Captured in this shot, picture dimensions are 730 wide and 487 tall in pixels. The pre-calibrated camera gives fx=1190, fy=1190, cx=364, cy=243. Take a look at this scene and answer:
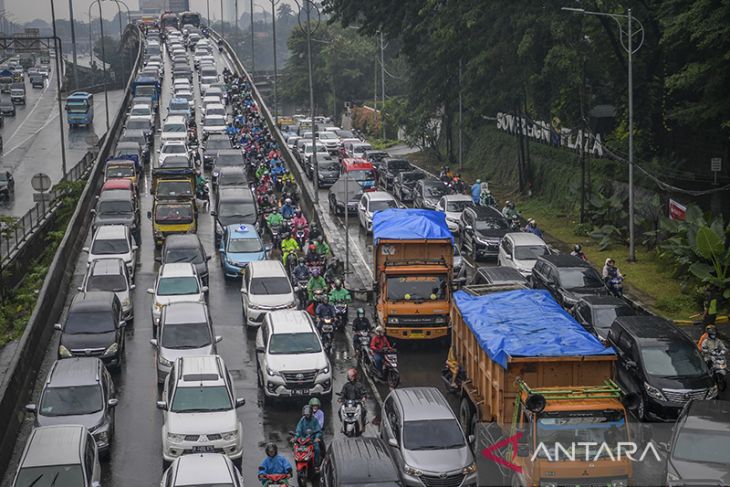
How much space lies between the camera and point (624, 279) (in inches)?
1411

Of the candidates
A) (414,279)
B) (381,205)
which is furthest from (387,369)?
(381,205)

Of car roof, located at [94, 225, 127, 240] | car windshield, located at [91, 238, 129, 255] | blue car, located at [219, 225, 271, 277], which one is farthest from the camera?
car roof, located at [94, 225, 127, 240]

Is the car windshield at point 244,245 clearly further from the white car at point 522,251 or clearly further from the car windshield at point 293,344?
the car windshield at point 293,344

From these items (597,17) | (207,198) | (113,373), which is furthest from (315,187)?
(113,373)

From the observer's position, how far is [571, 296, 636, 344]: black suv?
27.7 meters

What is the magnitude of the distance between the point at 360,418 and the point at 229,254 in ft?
52.1


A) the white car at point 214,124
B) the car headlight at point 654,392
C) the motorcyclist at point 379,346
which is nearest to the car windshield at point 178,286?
the motorcyclist at point 379,346

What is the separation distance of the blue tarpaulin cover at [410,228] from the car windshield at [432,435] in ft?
34.7

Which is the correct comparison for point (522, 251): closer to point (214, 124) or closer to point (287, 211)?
point (287, 211)

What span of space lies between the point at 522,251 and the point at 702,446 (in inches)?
715

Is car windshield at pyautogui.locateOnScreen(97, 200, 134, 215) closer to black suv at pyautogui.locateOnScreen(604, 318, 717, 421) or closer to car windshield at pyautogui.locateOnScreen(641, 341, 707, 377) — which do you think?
black suv at pyautogui.locateOnScreen(604, 318, 717, 421)

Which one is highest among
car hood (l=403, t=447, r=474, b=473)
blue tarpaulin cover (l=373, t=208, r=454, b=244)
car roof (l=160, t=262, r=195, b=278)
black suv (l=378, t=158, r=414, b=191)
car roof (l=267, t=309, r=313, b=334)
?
blue tarpaulin cover (l=373, t=208, r=454, b=244)

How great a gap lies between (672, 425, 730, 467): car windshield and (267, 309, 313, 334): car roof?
10650 millimetres

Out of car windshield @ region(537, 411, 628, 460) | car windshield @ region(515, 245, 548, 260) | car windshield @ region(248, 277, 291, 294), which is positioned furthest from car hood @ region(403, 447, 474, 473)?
car windshield @ region(515, 245, 548, 260)
